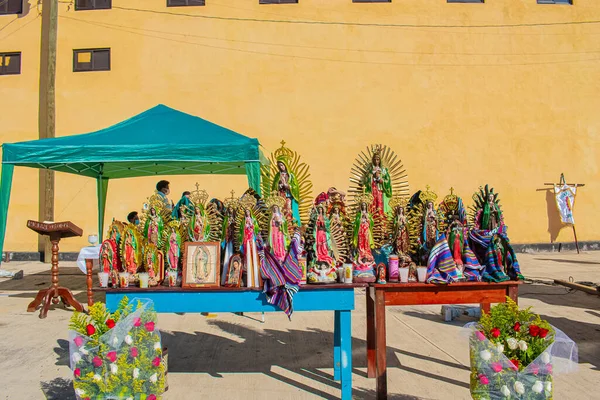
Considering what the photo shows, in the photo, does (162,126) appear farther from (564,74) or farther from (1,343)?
(564,74)

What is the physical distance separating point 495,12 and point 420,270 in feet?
37.0

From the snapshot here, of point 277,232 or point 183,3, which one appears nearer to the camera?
point 277,232

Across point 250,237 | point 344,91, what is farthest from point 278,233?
point 344,91

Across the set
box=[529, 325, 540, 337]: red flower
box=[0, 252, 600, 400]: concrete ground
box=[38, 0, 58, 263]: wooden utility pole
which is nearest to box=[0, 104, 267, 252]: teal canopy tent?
box=[0, 252, 600, 400]: concrete ground

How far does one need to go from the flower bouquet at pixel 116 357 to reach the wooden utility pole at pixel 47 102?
33.4 feet

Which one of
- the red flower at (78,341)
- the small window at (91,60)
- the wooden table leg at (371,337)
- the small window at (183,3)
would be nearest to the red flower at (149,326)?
the red flower at (78,341)

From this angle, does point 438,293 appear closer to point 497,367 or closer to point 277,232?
point 497,367

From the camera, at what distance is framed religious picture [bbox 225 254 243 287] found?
163 inches

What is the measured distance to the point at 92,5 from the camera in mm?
13180

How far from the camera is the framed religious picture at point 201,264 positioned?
4.14m

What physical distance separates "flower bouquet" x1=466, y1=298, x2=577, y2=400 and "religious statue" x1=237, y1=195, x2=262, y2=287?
177cm

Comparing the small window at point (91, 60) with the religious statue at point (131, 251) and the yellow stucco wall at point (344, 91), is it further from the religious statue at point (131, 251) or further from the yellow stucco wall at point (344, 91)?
the religious statue at point (131, 251)

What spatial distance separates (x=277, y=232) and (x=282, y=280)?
1.54 ft

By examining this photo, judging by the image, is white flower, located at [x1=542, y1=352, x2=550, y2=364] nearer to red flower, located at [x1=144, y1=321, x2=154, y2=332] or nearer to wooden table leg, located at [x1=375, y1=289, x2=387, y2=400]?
wooden table leg, located at [x1=375, y1=289, x2=387, y2=400]
